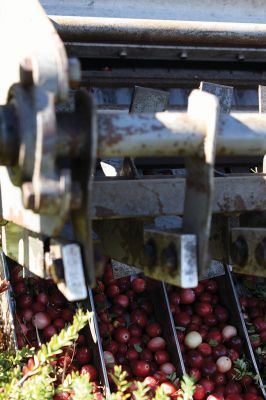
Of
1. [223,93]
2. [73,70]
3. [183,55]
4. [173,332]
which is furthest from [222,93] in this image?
[173,332]

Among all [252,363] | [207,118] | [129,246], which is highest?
[207,118]

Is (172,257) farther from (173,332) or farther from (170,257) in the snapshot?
(173,332)

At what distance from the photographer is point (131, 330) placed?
3.54 m

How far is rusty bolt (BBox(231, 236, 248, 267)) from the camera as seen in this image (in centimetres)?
242

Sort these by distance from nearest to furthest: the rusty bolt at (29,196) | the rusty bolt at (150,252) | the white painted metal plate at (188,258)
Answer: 1. the rusty bolt at (29,196)
2. the white painted metal plate at (188,258)
3. the rusty bolt at (150,252)

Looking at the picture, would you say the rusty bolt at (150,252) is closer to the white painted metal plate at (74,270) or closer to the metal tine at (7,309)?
the white painted metal plate at (74,270)

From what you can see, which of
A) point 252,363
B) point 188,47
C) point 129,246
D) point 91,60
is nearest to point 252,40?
point 188,47

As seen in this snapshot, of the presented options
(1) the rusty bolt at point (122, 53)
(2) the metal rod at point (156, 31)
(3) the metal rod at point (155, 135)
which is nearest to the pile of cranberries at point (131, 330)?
(1) the rusty bolt at point (122, 53)

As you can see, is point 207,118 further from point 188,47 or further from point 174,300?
point 174,300

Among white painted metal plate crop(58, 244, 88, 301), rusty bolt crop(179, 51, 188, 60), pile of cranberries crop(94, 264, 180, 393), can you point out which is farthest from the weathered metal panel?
white painted metal plate crop(58, 244, 88, 301)

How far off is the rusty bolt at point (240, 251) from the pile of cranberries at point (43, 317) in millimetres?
1084

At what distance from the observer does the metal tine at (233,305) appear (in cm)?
353

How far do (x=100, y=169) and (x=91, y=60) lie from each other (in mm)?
600

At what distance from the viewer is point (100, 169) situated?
3.02 meters
